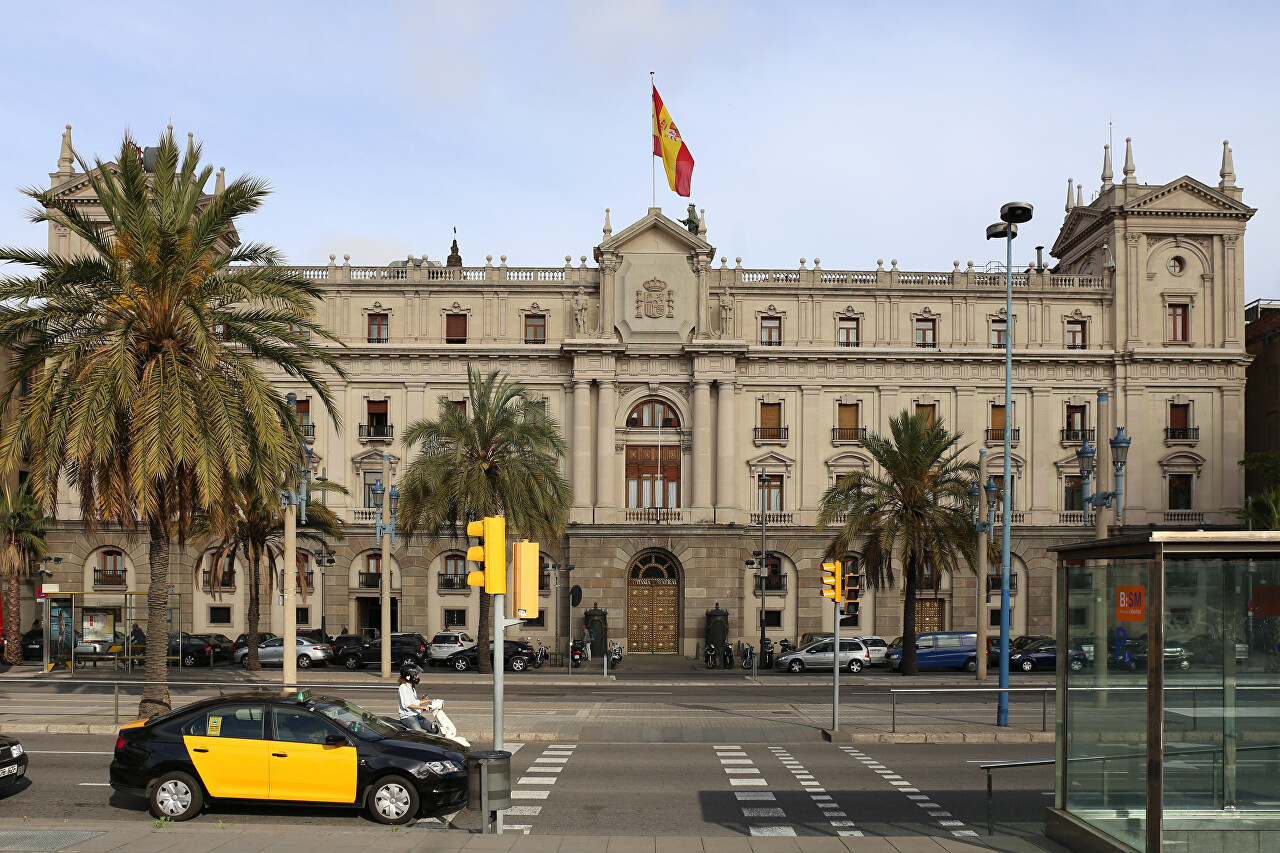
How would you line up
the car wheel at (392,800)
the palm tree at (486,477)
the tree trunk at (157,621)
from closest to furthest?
the car wheel at (392,800) → the tree trunk at (157,621) → the palm tree at (486,477)

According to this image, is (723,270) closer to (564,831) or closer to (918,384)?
(918,384)

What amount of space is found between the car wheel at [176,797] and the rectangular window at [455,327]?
42256mm

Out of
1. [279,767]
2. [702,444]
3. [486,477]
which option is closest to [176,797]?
[279,767]

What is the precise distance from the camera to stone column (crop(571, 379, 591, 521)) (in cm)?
5438

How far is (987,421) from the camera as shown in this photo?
184 feet

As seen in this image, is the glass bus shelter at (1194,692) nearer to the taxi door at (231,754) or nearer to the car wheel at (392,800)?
the car wheel at (392,800)

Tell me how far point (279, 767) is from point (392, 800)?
4.89 ft

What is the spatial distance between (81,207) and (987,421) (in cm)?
4441

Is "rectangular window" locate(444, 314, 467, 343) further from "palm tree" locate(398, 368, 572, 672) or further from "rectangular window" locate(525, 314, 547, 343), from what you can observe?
"palm tree" locate(398, 368, 572, 672)

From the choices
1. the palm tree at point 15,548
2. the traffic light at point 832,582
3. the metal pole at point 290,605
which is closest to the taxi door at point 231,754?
the traffic light at point 832,582

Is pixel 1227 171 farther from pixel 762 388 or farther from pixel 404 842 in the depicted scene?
pixel 404 842

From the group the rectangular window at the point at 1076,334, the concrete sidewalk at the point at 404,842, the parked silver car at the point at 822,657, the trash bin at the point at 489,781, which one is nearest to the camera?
the concrete sidewalk at the point at 404,842

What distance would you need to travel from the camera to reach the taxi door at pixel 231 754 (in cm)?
1456

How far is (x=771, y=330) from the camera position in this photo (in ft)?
184
